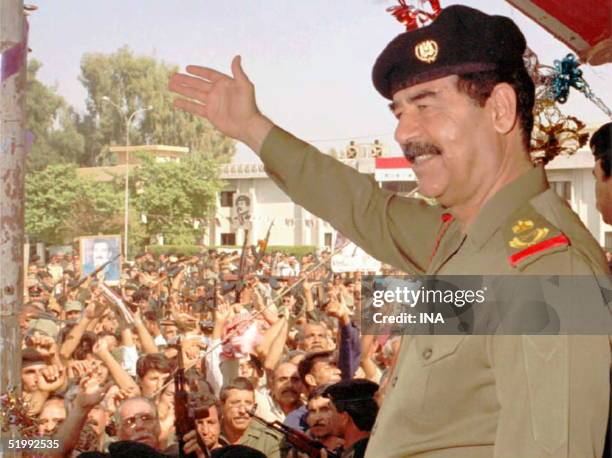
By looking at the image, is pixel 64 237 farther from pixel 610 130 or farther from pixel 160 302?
pixel 610 130

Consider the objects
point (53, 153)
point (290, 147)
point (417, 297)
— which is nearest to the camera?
point (417, 297)

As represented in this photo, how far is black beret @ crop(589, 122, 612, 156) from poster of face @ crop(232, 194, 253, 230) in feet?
8.40

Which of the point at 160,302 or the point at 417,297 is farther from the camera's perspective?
the point at 160,302

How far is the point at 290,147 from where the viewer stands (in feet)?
5.25

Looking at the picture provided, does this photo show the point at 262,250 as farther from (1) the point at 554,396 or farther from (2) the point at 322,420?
(1) the point at 554,396

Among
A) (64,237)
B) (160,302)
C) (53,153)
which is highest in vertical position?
(53,153)

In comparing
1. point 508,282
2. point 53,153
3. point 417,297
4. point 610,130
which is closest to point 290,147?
point 417,297

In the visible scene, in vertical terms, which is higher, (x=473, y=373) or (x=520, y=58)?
(x=520, y=58)

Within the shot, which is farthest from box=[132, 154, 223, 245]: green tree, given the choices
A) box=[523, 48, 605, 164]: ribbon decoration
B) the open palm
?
the open palm

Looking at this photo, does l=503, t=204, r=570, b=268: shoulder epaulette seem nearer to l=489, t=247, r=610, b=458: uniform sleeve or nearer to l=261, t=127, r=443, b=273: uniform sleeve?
l=489, t=247, r=610, b=458: uniform sleeve

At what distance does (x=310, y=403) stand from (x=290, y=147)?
231cm

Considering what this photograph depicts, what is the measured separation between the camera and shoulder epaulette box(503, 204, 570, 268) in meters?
1.14

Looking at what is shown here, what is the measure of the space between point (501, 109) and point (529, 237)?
207 mm

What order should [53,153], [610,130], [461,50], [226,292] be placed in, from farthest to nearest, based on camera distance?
[226,292]
[53,153]
[610,130]
[461,50]
